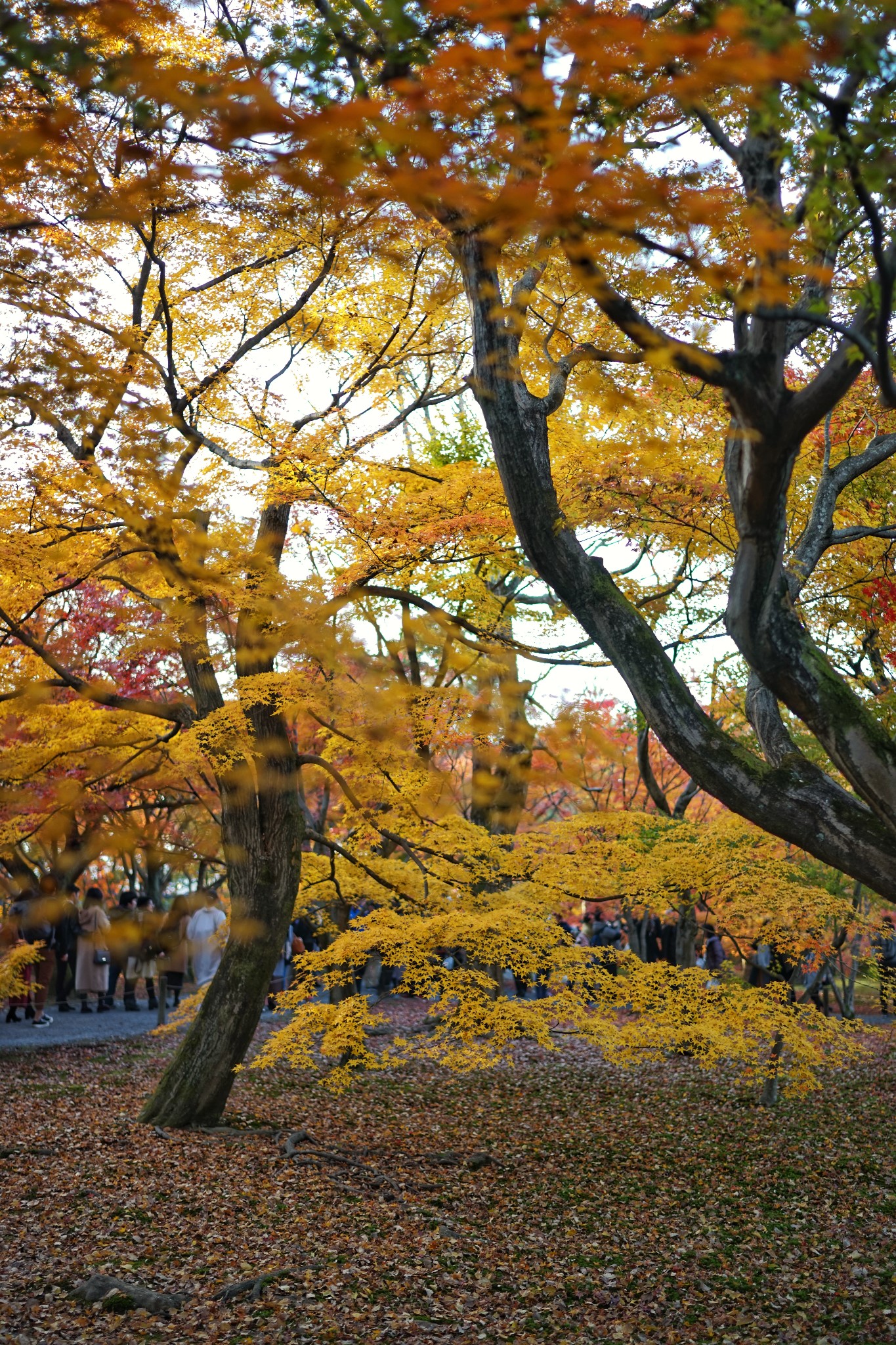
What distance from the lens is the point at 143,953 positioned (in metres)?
13.7

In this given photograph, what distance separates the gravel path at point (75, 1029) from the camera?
12.0 meters

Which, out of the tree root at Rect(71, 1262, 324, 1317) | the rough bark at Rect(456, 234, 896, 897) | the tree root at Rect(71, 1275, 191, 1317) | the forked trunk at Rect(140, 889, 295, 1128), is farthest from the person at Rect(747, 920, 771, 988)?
the tree root at Rect(71, 1275, 191, 1317)

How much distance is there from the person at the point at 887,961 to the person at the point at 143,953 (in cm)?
810

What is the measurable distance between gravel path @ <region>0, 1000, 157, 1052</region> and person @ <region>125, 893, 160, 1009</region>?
414mm

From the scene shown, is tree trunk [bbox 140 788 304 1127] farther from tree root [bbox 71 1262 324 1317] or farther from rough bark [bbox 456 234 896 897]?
rough bark [bbox 456 234 896 897]

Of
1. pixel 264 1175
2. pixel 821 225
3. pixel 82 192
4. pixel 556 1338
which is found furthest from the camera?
pixel 264 1175

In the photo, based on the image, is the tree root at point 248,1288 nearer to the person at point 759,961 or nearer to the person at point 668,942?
the person at point 759,961

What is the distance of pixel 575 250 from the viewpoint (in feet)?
10.7

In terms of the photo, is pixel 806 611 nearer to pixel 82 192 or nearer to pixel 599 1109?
pixel 599 1109

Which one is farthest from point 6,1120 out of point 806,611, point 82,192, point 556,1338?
point 806,611

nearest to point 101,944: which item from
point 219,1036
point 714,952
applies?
point 219,1036

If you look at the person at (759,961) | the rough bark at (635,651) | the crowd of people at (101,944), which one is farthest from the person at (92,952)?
the rough bark at (635,651)

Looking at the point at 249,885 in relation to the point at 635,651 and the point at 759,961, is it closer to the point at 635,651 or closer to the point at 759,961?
the point at 635,651

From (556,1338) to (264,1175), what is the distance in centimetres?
274
